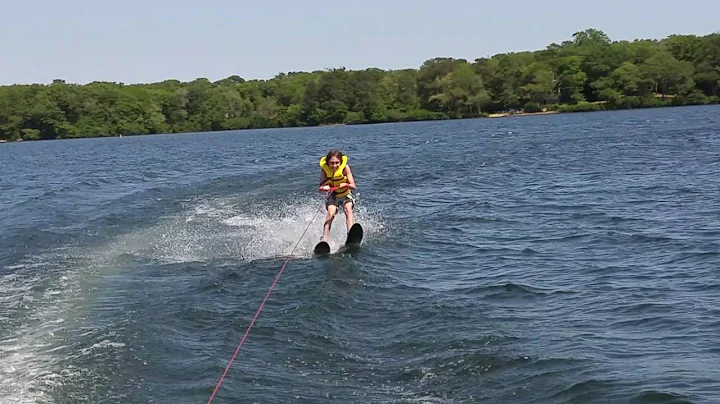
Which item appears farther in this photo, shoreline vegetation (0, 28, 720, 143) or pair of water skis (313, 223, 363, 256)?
shoreline vegetation (0, 28, 720, 143)

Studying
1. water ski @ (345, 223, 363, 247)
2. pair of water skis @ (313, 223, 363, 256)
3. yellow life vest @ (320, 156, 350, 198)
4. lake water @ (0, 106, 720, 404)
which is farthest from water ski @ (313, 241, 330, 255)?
yellow life vest @ (320, 156, 350, 198)

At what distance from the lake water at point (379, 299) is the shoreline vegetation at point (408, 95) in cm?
8085

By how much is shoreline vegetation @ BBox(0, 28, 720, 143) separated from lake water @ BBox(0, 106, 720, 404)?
265 feet

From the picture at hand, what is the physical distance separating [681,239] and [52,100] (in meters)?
112

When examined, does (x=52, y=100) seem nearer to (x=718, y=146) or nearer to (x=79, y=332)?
(x=718, y=146)

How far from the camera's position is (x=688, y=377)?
673 cm

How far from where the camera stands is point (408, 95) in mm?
112625

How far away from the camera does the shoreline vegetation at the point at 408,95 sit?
314 feet

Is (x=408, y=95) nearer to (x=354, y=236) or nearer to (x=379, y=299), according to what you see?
A: (x=354, y=236)

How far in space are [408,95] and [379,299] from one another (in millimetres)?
104246

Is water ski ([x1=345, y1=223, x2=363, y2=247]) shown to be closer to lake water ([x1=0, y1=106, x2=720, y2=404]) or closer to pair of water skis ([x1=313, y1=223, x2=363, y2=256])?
pair of water skis ([x1=313, y1=223, x2=363, y2=256])

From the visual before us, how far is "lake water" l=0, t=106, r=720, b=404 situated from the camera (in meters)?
6.89

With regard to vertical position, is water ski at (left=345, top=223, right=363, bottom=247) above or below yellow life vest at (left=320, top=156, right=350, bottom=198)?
below

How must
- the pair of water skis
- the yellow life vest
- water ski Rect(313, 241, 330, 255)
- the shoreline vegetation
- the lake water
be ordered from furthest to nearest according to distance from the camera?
1. the shoreline vegetation
2. the yellow life vest
3. the pair of water skis
4. water ski Rect(313, 241, 330, 255)
5. the lake water
